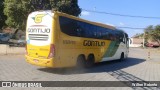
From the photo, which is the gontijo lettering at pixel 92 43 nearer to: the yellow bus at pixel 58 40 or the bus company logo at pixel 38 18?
the yellow bus at pixel 58 40

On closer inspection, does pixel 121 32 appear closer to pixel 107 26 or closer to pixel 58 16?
pixel 107 26

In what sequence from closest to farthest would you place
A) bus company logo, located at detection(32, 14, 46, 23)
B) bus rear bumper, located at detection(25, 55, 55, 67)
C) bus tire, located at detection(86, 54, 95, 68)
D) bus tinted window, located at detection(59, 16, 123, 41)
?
1. bus rear bumper, located at detection(25, 55, 55, 67)
2. bus company logo, located at detection(32, 14, 46, 23)
3. bus tinted window, located at detection(59, 16, 123, 41)
4. bus tire, located at detection(86, 54, 95, 68)

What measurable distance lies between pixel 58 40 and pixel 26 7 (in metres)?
15.1

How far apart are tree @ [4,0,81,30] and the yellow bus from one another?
10650mm

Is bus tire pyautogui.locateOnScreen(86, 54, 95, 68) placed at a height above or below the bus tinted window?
below

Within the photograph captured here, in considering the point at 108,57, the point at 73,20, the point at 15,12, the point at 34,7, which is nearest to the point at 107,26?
the point at 108,57

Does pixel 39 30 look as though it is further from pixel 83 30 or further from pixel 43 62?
pixel 83 30

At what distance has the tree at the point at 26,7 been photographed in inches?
1085

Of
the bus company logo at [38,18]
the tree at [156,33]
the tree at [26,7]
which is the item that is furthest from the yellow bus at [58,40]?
the tree at [156,33]

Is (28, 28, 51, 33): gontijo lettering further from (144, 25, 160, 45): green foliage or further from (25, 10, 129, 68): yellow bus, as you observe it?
(144, 25, 160, 45): green foliage

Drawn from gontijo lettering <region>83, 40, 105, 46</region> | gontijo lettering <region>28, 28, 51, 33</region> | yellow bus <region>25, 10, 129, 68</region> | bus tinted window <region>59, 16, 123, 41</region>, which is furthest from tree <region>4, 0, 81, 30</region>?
gontijo lettering <region>28, 28, 51, 33</region>

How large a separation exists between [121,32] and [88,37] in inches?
316

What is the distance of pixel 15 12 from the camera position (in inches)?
1133

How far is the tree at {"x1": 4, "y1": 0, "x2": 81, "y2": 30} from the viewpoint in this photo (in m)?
27.5
